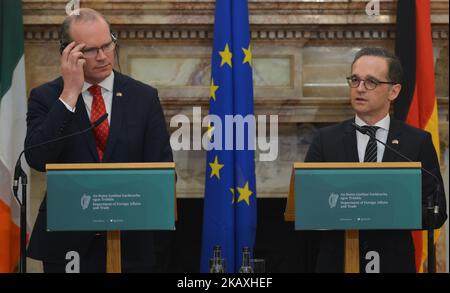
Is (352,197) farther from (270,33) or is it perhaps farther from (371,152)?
(270,33)

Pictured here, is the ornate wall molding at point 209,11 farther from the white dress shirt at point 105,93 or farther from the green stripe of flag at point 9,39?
the white dress shirt at point 105,93

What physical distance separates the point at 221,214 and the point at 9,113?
59.9 inches

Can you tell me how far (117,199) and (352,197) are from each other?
38.6 inches

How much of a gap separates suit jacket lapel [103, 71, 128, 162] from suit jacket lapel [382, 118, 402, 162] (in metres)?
1.32

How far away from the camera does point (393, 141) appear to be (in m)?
4.45

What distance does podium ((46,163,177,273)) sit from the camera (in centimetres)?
365

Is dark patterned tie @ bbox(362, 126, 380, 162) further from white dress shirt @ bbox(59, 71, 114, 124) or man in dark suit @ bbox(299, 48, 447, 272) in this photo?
white dress shirt @ bbox(59, 71, 114, 124)

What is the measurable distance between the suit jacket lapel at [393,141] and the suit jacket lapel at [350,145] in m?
0.14

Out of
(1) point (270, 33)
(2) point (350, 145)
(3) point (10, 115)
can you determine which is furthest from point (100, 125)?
(1) point (270, 33)

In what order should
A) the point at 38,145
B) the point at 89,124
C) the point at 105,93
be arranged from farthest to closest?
the point at 105,93 → the point at 89,124 → the point at 38,145

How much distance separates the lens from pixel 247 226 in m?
5.65

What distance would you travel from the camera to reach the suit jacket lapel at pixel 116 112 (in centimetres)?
429

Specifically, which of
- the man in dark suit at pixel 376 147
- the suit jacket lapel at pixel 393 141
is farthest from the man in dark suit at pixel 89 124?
the suit jacket lapel at pixel 393 141

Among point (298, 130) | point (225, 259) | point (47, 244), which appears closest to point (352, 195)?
point (47, 244)
